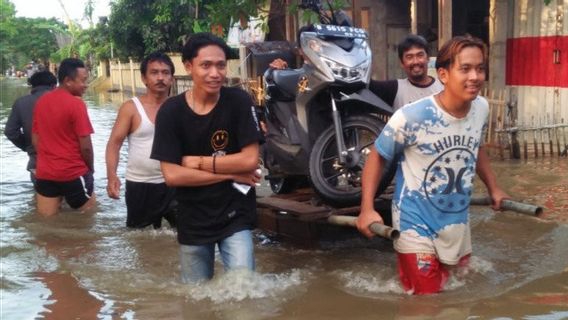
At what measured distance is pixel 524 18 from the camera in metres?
9.82

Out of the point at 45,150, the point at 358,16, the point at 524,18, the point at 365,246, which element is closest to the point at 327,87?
the point at 365,246

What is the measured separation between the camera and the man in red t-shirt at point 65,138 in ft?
20.0

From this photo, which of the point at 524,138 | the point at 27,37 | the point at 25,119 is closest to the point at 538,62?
the point at 524,138

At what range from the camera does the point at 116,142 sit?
17.6 feet

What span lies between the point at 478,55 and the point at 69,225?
4.67 meters

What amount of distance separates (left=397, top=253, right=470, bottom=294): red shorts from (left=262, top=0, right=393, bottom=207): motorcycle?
2.94 feet

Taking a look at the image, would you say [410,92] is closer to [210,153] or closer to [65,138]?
[210,153]

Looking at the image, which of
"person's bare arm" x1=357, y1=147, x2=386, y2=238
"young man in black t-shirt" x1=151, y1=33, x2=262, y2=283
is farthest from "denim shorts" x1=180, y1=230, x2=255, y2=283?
"person's bare arm" x1=357, y1=147, x2=386, y2=238

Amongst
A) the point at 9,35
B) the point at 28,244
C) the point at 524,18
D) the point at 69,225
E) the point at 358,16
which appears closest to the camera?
the point at 28,244

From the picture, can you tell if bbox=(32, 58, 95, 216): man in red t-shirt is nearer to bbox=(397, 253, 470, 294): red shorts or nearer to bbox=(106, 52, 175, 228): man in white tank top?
bbox=(106, 52, 175, 228): man in white tank top

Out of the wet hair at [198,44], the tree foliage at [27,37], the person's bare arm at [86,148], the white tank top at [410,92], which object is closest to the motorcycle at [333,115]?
the white tank top at [410,92]

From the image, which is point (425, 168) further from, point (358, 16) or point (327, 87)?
point (358, 16)

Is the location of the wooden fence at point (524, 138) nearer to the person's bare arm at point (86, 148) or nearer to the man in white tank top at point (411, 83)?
the man in white tank top at point (411, 83)

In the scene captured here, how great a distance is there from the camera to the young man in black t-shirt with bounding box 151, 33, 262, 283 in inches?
140
